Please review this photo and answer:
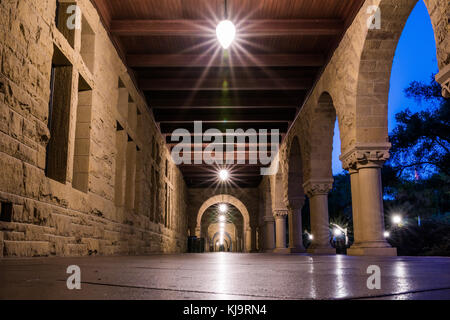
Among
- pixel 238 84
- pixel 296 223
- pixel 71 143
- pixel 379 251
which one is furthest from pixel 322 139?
pixel 71 143

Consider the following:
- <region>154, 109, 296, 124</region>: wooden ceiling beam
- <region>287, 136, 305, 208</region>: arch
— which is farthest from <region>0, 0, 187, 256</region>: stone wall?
<region>287, 136, 305, 208</region>: arch

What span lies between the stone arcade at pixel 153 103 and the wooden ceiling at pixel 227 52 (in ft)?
0.11

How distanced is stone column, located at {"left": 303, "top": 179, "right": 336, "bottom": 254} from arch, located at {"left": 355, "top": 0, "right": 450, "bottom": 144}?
333 centimetres

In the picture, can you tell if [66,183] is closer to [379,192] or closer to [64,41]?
[64,41]

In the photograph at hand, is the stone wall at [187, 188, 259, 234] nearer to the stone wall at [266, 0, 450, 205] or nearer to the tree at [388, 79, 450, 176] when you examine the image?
the tree at [388, 79, 450, 176]

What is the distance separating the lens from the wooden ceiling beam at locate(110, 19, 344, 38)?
787 centimetres

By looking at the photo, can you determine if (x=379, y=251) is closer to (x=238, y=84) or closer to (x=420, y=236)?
(x=238, y=84)

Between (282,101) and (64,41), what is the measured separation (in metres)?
7.58

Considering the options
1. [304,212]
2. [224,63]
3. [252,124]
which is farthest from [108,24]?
[304,212]

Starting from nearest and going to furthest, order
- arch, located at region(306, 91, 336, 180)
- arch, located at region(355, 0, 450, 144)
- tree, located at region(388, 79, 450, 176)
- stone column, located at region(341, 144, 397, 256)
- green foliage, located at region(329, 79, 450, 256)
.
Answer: arch, located at region(355, 0, 450, 144)
stone column, located at region(341, 144, 397, 256)
arch, located at region(306, 91, 336, 180)
green foliage, located at region(329, 79, 450, 256)
tree, located at region(388, 79, 450, 176)

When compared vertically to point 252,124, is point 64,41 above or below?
below

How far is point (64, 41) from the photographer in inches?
216

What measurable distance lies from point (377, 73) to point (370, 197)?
7.41 feet

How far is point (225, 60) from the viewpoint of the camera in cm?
928
